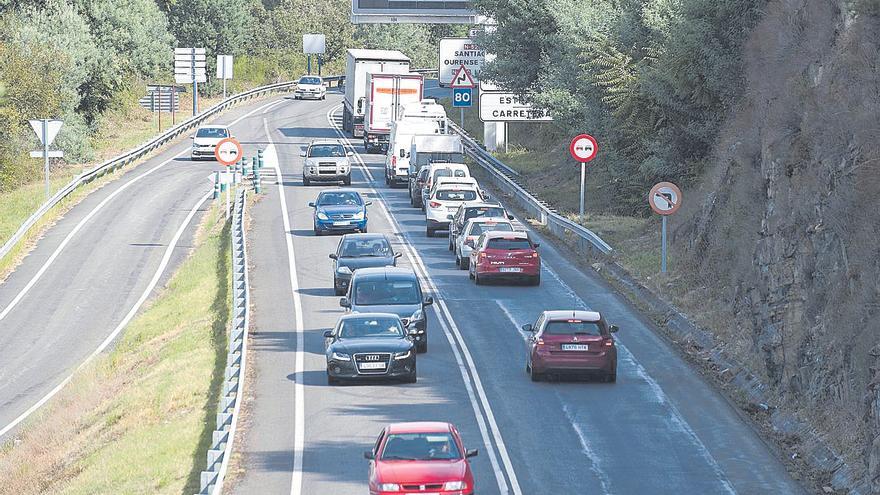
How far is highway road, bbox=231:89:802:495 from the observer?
21859mm

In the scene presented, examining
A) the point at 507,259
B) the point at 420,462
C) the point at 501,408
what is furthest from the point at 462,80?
the point at 420,462

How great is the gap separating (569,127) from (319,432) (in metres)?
31.0

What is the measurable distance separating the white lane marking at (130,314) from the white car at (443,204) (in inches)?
347

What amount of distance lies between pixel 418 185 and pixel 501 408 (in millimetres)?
27971

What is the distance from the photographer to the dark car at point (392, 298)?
101ft

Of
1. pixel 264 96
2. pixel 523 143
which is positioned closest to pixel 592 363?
pixel 523 143

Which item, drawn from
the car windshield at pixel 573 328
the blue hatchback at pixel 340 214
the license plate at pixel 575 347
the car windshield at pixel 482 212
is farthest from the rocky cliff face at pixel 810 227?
the blue hatchback at pixel 340 214

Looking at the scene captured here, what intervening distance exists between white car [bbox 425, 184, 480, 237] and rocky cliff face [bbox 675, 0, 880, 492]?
1202 cm

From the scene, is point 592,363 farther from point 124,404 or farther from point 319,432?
point 124,404

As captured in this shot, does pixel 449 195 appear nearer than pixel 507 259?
No

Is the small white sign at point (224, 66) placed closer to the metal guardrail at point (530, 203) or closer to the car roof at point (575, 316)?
the metal guardrail at point (530, 203)

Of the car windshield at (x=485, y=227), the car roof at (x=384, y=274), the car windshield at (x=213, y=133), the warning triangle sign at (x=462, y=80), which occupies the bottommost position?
the car roof at (x=384, y=274)

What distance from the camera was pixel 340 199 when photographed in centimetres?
4741

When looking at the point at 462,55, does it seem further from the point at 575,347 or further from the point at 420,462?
the point at 420,462
